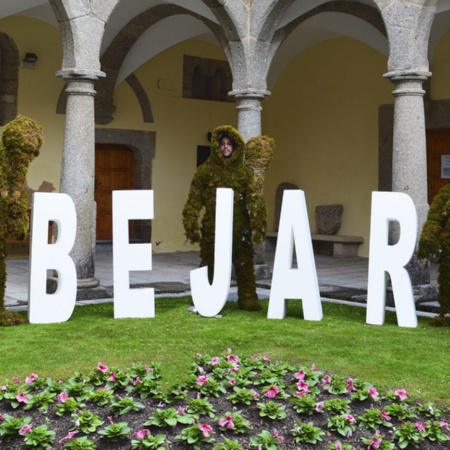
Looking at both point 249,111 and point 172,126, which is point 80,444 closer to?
point 249,111

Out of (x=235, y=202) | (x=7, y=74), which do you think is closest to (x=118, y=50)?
(x=7, y=74)

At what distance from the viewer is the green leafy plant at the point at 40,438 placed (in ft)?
12.0

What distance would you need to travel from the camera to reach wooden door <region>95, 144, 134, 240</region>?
12961 mm

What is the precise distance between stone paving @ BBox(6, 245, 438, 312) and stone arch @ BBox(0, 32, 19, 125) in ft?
7.31

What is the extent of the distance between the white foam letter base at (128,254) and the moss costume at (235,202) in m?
0.44

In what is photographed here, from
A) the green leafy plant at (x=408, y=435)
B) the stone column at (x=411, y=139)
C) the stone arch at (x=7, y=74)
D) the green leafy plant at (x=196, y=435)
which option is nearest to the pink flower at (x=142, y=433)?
the green leafy plant at (x=196, y=435)

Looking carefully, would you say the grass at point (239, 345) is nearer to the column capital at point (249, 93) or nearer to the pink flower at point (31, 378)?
Result: the pink flower at point (31, 378)

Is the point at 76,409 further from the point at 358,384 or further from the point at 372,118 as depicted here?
the point at 372,118

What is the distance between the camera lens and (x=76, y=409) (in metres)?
4.05

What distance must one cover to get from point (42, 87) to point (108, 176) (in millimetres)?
1908

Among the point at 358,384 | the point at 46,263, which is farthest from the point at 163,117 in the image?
the point at 358,384

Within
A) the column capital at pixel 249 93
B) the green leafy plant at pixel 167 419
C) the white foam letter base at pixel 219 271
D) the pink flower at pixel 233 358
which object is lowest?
the green leafy plant at pixel 167 419

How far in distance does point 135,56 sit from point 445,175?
5226mm

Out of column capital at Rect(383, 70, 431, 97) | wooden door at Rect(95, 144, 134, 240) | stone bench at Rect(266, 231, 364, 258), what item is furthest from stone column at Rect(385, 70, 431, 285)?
wooden door at Rect(95, 144, 134, 240)
